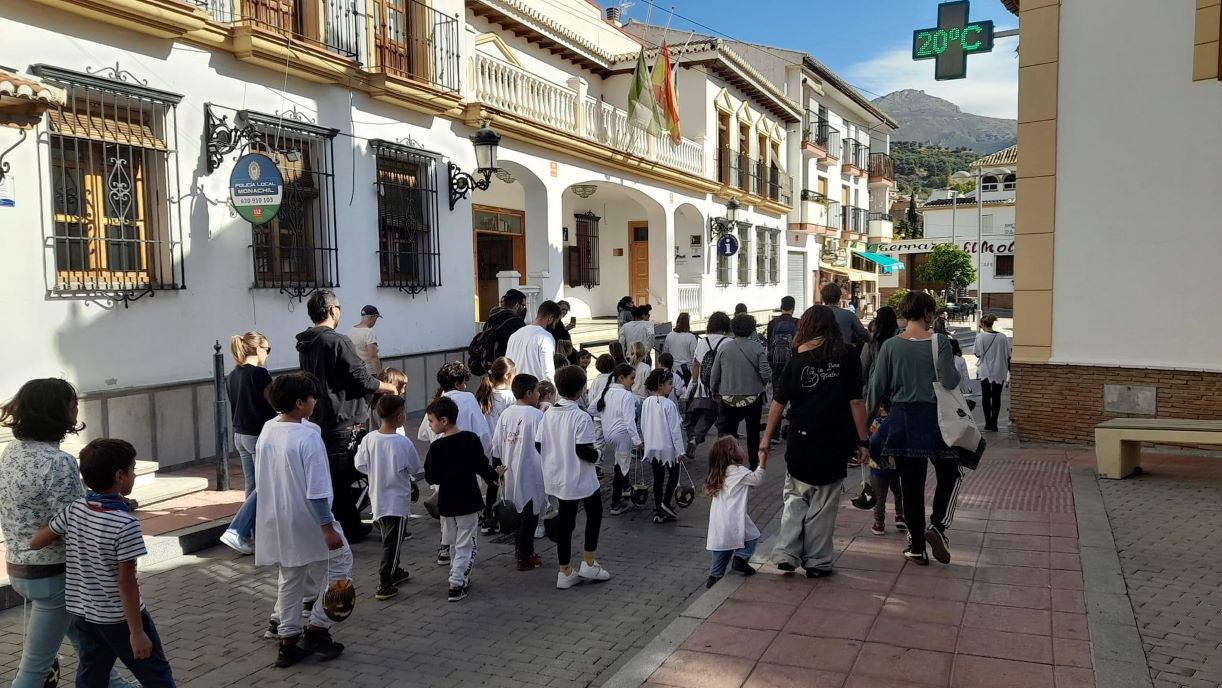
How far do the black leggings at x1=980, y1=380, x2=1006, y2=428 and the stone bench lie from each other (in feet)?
11.1

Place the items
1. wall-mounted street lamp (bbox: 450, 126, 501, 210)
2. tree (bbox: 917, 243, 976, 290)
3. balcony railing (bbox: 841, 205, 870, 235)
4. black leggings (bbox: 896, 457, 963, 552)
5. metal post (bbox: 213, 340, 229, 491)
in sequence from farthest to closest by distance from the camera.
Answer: tree (bbox: 917, 243, 976, 290)
balcony railing (bbox: 841, 205, 870, 235)
wall-mounted street lamp (bbox: 450, 126, 501, 210)
metal post (bbox: 213, 340, 229, 491)
black leggings (bbox: 896, 457, 963, 552)

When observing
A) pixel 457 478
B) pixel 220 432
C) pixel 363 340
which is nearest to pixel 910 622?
pixel 457 478

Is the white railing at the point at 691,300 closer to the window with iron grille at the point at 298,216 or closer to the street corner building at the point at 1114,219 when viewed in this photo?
the street corner building at the point at 1114,219

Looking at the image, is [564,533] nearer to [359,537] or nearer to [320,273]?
[359,537]

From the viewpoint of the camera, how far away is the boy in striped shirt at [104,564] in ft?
10.4

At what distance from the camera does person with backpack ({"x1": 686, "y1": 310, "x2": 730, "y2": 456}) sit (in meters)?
9.15

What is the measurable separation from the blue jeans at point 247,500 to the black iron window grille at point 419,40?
698 centimetres

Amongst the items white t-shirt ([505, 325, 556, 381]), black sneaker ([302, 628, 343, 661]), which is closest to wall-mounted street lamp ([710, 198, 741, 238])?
white t-shirt ([505, 325, 556, 381])

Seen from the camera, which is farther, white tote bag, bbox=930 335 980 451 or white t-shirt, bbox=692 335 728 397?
white t-shirt, bbox=692 335 728 397

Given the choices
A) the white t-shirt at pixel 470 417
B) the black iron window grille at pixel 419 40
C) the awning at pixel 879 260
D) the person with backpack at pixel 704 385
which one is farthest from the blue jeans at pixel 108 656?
the awning at pixel 879 260

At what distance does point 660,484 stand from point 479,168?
20.9 ft

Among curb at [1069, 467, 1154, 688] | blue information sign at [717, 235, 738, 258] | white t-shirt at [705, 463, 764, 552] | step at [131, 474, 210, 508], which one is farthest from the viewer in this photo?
blue information sign at [717, 235, 738, 258]

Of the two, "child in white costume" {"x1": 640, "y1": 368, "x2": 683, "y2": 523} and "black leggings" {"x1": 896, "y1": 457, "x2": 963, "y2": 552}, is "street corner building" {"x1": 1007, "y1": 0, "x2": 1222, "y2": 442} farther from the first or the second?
"black leggings" {"x1": 896, "y1": 457, "x2": 963, "y2": 552}

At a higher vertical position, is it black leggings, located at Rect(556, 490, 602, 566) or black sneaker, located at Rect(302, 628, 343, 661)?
black leggings, located at Rect(556, 490, 602, 566)
